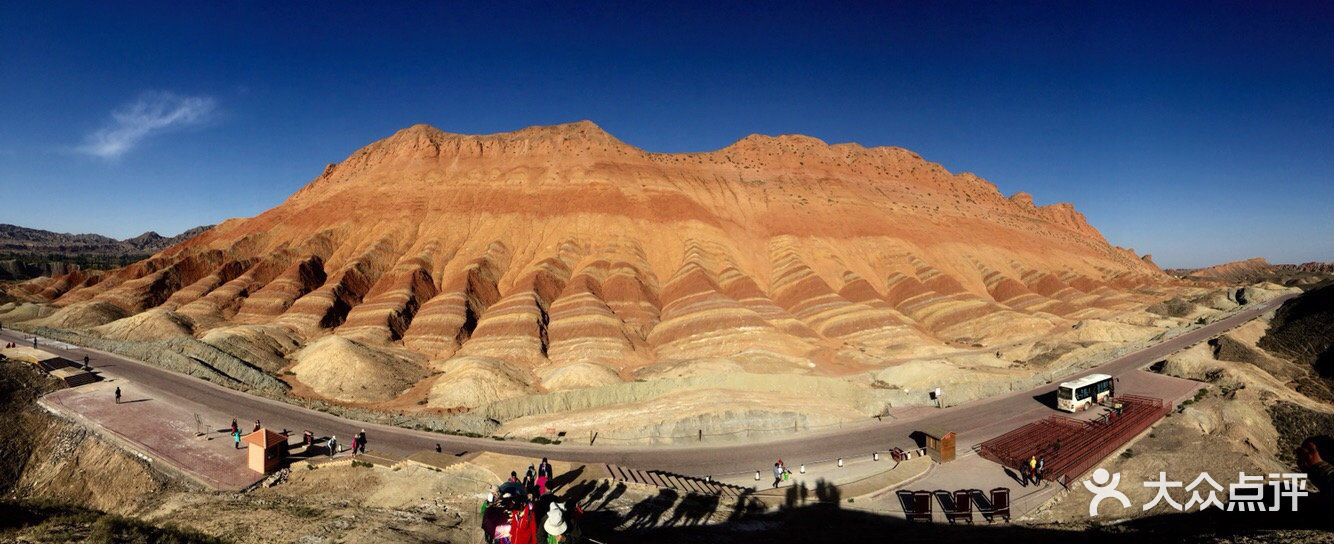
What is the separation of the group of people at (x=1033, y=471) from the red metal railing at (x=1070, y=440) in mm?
213

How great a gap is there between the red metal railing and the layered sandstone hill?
18950 mm

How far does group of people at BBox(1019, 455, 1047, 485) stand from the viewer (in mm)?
22453

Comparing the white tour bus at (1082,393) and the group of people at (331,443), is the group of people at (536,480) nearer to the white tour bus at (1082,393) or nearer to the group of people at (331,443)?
the group of people at (331,443)

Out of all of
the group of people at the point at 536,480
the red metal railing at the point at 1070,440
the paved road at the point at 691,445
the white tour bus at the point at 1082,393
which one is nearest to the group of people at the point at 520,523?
the group of people at the point at 536,480

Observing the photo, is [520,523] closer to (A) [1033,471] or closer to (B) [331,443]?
(B) [331,443]

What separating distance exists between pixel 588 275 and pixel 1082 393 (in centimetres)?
5076

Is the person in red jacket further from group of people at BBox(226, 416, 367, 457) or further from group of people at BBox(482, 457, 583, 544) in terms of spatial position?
group of people at BBox(226, 416, 367, 457)

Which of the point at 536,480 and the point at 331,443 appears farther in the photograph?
the point at 331,443

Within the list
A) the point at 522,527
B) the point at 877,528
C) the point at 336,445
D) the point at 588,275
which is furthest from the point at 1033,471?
the point at 588,275

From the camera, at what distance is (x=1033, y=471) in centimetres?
2245

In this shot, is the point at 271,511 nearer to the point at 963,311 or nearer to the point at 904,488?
the point at 904,488

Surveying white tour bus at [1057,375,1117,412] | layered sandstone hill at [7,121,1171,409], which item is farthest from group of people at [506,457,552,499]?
white tour bus at [1057,375,1117,412]

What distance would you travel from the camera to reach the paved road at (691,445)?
27945 millimetres

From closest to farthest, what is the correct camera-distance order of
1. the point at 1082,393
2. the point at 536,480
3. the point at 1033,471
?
the point at 536,480 → the point at 1033,471 → the point at 1082,393
